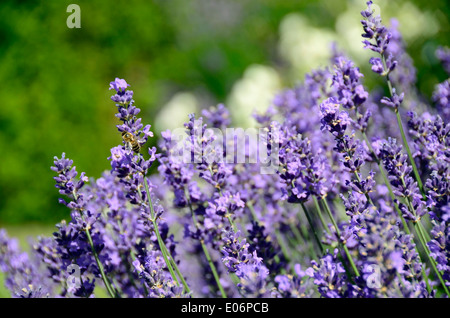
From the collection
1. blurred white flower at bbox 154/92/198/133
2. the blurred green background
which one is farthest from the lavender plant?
the blurred green background

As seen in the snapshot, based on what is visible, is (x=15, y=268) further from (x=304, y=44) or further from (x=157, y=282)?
(x=304, y=44)

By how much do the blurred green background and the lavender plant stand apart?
415 cm

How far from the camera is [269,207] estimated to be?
2.24m

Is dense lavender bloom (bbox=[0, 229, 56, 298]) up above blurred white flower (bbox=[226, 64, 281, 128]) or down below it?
below

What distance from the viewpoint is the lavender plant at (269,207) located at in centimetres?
141

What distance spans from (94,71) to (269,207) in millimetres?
6231

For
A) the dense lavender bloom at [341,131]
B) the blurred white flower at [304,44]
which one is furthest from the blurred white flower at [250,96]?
the dense lavender bloom at [341,131]

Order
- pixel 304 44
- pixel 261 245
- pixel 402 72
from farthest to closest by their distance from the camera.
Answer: pixel 304 44 < pixel 402 72 < pixel 261 245

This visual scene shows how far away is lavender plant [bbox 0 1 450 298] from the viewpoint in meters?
1.41

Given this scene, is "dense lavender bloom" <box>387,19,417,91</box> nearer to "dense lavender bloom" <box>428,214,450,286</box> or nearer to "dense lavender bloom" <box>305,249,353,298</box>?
"dense lavender bloom" <box>428,214,450,286</box>

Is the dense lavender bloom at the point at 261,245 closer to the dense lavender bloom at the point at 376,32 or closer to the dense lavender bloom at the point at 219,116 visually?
the dense lavender bloom at the point at 219,116

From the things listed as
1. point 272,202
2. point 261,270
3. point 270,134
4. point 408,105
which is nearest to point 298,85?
point 408,105

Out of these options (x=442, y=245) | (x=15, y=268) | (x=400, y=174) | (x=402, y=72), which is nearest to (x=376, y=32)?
(x=400, y=174)

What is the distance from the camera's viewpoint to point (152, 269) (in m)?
1.46
